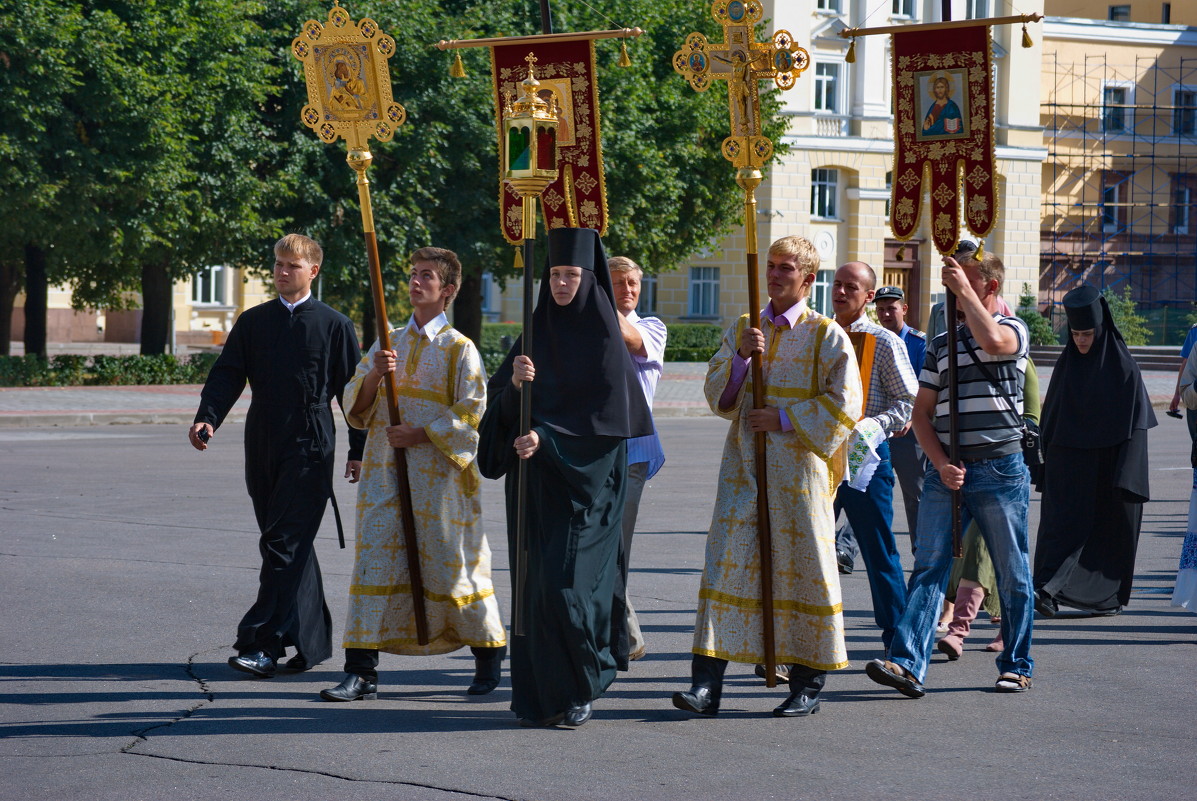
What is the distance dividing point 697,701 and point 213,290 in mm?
53782

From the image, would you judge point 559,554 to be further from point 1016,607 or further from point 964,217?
point 964,217

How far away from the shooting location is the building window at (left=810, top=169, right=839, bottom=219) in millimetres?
49750

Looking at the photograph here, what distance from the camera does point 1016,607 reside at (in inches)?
273

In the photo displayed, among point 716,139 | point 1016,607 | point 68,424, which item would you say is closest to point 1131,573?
point 1016,607

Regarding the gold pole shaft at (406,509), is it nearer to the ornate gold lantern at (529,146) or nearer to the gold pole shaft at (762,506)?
the ornate gold lantern at (529,146)

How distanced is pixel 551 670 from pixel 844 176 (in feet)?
149

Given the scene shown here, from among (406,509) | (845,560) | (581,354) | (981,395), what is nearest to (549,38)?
(581,354)

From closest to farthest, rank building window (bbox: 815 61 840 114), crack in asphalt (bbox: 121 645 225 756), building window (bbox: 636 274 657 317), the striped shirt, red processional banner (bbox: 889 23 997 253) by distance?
1. crack in asphalt (bbox: 121 645 225 756)
2. the striped shirt
3. red processional banner (bbox: 889 23 997 253)
4. building window (bbox: 815 61 840 114)
5. building window (bbox: 636 274 657 317)

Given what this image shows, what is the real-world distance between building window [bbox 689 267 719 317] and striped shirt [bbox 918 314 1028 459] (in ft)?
147

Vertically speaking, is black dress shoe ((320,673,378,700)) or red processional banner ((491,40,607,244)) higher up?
red processional banner ((491,40,607,244))

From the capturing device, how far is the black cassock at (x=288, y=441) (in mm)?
7180

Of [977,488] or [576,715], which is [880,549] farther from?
[576,715]

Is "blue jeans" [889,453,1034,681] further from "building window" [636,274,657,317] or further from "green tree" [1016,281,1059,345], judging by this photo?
"building window" [636,274,657,317]

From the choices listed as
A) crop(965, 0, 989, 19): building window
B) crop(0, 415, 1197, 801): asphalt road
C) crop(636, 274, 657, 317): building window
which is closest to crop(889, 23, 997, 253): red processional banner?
crop(0, 415, 1197, 801): asphalt road
